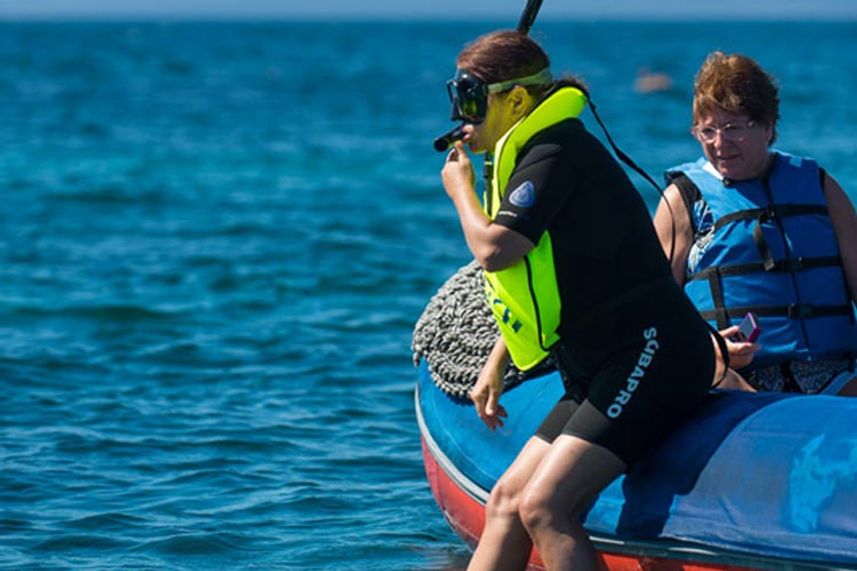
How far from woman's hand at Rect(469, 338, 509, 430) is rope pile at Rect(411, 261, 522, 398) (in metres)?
0.31

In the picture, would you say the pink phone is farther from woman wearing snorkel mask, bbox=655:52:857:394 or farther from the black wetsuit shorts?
the black wetsuit shorts

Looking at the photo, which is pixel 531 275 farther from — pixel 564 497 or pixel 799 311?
pixel 799 311

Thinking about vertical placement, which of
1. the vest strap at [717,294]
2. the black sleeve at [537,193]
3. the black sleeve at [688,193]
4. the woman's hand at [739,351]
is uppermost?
Answer: the black sleeve at [537,193]

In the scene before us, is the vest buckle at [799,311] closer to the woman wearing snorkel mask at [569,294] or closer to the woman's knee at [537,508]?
the woman wearing snorkel mask at [569,294]

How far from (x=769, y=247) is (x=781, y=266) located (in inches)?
2.7

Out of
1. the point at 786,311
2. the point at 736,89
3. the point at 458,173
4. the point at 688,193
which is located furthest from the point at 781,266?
the point at 458,173

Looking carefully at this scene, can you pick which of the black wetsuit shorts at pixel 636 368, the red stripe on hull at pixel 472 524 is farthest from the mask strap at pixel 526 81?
the red stripe on hull at pixel 472 524

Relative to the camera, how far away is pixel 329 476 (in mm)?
7090

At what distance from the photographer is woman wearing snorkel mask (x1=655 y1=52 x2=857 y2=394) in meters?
4.86

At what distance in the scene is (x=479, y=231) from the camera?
4203 millimetres

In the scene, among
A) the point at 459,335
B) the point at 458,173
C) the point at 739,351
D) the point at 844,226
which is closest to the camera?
the point at 458,173

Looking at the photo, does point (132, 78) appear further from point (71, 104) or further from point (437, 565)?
point (437, 565)

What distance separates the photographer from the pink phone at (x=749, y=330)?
4.70 meters

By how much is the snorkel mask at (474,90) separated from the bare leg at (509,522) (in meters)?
0.91
